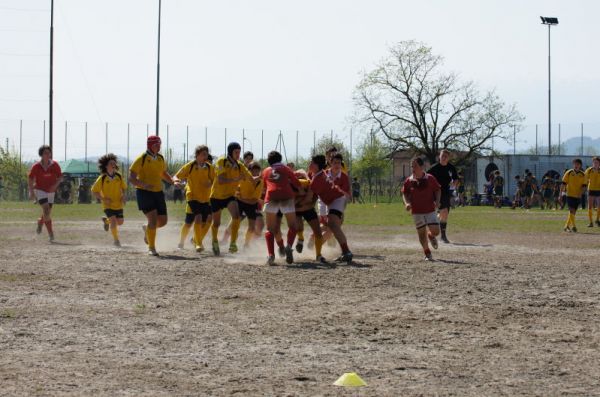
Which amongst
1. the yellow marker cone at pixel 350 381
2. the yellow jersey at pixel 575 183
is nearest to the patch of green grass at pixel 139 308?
the yellow marker cone at pixel 350 381

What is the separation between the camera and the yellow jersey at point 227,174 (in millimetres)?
17953

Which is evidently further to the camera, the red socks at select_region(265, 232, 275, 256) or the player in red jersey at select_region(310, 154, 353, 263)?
the player in red jersey at select_region(310, 154, 353, 263)

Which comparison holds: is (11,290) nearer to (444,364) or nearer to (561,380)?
(444,364)

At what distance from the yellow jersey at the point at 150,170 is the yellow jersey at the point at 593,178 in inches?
552

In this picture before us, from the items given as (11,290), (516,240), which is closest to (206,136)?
(516,240)

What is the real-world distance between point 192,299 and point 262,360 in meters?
3.76

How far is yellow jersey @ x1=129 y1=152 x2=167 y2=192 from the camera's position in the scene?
57.3 ft

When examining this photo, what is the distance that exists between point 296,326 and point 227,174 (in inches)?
336

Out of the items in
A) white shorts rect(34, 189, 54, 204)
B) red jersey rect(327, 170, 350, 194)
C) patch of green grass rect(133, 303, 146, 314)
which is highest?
red jersey rect(327, 170, 350, 194)

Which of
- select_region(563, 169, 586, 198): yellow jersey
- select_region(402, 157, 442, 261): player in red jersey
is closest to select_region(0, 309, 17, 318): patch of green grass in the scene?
select_region(402, 157, 442, 261): player in red jersey

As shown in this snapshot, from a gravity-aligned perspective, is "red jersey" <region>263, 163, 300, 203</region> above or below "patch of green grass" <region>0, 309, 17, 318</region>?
above

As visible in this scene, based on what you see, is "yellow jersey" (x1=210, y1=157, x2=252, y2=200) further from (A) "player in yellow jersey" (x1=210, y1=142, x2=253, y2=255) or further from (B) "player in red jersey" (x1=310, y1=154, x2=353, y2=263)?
(B) "player in red jersey" (x1=310, y1=154, x2=353, y2=263)

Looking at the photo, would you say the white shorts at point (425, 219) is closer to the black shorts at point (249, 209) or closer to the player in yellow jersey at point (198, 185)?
the black shorts at point (249, 209)

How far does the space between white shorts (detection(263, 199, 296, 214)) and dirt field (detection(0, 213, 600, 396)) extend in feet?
2.91
